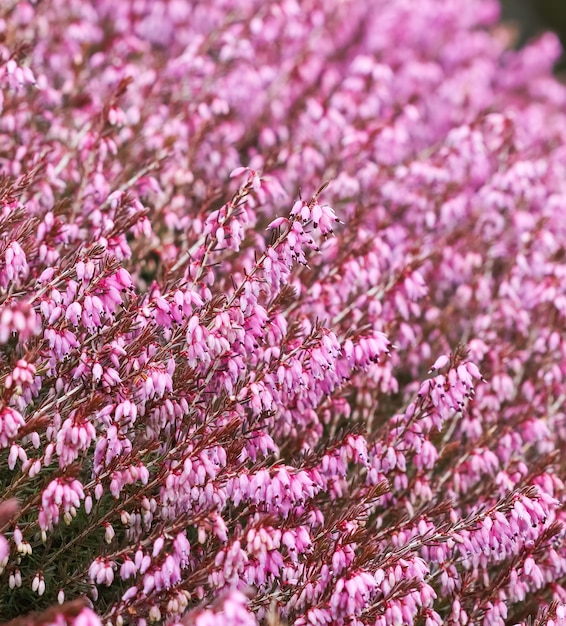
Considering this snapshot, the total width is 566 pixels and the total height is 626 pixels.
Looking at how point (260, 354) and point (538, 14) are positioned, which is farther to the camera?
point (538, 14)

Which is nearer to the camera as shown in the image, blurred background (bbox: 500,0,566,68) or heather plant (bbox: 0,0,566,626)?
heather plant (bbox: 0,0,566,626)

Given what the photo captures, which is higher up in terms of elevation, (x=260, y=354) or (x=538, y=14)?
(x=260, y=354)

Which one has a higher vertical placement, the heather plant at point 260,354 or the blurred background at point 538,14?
the heather plant at point 260,354

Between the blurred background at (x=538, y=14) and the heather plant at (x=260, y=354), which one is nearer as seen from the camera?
the heather plant at (x=260, y=354)
